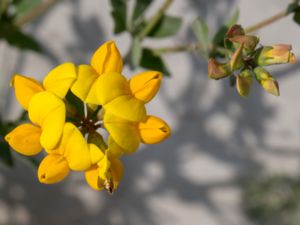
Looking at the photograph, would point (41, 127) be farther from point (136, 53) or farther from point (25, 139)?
point (136, 53)

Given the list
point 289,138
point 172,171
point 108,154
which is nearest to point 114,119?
point 108,154

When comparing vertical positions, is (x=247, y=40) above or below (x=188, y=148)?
above

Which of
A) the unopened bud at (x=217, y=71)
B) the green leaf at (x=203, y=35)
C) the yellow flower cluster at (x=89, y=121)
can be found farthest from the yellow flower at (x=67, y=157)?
the green leaf at (x=203, y=35)

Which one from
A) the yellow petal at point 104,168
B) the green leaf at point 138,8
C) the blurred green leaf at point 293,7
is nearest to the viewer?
the yellow petal at point 104,168

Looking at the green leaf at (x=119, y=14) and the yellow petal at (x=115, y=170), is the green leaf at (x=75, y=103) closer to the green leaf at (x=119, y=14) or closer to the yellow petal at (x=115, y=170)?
the yellow petal at (x=115, y=170)

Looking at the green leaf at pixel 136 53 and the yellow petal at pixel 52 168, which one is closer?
the yellow petal at pixel 52 168

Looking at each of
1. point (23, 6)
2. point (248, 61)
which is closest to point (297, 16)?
point (248, 61)

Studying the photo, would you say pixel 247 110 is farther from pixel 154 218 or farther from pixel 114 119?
pixel 114 119

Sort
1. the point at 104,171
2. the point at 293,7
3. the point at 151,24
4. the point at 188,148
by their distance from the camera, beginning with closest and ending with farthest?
the point at 104,171, the point at 293,7, the point at 151,24, the point at 188,148

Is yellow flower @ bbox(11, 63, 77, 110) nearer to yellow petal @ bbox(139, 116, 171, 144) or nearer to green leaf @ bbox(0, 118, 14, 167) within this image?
yellow petal @ bbox(139, 116, 171, 144)
